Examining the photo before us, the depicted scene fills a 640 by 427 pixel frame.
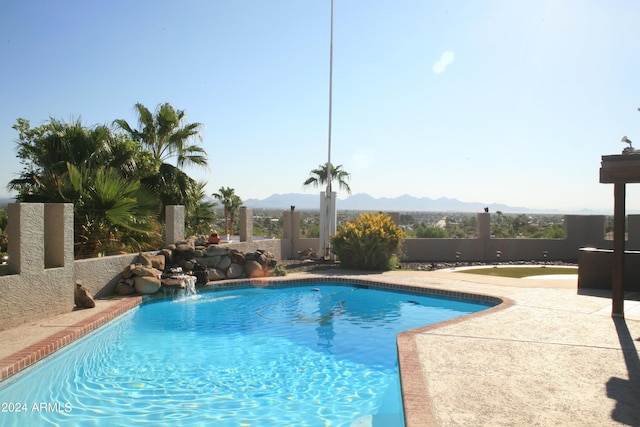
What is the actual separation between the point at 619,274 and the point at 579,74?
273 inches

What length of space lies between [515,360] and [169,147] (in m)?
14.7

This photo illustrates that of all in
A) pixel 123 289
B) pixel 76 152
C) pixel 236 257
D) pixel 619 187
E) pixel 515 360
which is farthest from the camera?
pixel 236 257

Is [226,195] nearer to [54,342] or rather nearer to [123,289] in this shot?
[123,289]

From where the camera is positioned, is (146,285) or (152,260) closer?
(146,285)

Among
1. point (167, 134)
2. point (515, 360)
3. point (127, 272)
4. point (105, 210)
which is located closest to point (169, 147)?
point (167, 134)

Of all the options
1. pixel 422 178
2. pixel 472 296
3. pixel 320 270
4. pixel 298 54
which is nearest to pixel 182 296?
pixel 320 270

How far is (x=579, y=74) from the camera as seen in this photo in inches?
456

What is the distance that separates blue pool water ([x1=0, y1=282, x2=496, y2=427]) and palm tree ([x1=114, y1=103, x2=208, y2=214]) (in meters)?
A: 5.53

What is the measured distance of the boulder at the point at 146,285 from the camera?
986cm

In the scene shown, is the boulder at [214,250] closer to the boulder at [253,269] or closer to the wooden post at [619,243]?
the boulder at [253,269]

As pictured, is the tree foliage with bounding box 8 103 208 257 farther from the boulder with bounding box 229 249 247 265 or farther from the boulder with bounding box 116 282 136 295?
the boulder with bounding box 229 249 247 265

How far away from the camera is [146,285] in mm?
9859

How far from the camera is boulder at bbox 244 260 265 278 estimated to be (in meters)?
12.3


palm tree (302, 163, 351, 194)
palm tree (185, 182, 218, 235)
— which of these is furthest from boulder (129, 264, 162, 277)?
palm tree (302, 163, 351, 194)
